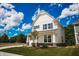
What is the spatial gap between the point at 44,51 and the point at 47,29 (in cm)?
45

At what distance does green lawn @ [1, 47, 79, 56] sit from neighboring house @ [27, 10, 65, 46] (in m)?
0.14

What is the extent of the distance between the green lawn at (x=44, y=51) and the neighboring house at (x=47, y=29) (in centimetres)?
14

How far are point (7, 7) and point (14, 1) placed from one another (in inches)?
7.4

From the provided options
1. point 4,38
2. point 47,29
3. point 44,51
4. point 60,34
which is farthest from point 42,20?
point 4,38

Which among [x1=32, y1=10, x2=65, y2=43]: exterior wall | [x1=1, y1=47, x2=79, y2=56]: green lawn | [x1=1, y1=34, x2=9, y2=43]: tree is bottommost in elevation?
[x1=1, y1=47, x2=79, y2=56]: green lawn

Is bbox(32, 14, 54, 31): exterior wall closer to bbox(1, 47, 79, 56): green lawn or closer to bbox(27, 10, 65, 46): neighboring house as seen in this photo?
bbox(27, 10, 65, 46): neighboring house

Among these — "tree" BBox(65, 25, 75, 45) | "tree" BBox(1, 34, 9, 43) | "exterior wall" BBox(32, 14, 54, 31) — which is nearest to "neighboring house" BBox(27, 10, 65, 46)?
"exterior wall" BBox(32, 14, 54, 31)

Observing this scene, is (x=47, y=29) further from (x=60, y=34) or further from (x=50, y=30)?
(x=60, y=34)

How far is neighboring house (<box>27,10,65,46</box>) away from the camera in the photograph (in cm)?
597

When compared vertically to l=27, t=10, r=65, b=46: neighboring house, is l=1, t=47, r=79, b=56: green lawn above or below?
below

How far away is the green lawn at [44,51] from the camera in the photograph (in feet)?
19.3

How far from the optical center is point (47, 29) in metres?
6.02

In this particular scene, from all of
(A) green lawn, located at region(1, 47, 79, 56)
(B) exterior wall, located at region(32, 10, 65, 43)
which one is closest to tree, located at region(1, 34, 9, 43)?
(A) green lawn, located at region(1, 47, 79, 56)

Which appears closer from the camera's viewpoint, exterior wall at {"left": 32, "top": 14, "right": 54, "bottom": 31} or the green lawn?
the green lawn
